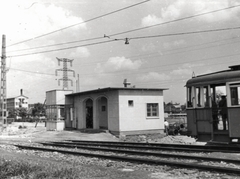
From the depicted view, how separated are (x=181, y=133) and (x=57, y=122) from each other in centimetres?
1338

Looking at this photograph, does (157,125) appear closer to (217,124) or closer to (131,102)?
(131,102)

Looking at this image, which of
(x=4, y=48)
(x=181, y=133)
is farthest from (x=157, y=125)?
(x=4, y=48)

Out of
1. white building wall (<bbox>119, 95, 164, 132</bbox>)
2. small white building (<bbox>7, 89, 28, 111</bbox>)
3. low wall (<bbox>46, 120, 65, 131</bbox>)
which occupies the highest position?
small white building (<bbox>7, 89, 28, 111</bbox>)

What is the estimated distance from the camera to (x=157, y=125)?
25.8 metres

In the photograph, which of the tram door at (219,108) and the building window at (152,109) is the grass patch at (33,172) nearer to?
the tram door at (219,108)

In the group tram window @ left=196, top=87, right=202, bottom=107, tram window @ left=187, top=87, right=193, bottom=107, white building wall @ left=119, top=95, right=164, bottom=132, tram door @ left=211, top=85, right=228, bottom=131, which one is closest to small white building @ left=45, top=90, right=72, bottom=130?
white building wall @ left=119, top=95, right=164, bottom=132

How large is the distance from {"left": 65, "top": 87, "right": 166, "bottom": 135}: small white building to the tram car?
1105cm

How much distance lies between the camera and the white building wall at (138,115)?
24330mm

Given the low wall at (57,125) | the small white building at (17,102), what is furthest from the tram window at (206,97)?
the small white building at (17,102)

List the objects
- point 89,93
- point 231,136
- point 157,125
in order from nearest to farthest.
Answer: point 231,136 → point 157,125 → point 89,93

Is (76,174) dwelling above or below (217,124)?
below

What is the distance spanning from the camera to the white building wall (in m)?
24.3

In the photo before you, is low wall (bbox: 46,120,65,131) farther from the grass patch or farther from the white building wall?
the grass patch

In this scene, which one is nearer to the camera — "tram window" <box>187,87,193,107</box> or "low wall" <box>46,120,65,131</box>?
"tram window" <box>187,87,193,107</box>
